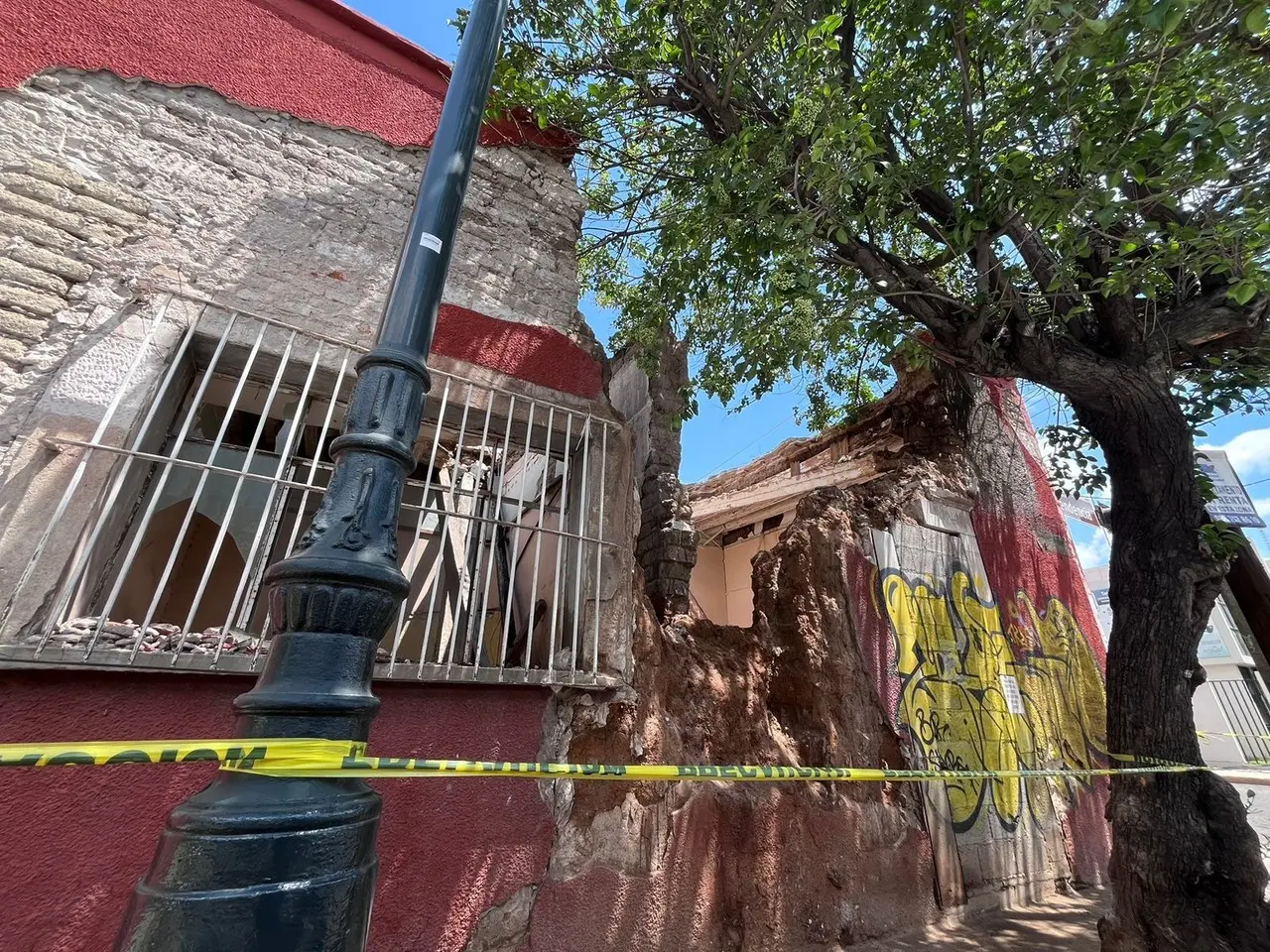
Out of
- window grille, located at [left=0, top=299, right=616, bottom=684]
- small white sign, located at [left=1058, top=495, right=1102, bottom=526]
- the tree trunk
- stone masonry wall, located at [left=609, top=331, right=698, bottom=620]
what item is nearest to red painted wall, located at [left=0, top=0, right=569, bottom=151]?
window grille, located at [left=0, top=299, right=616, bottom=684]

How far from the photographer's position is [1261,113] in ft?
8.91

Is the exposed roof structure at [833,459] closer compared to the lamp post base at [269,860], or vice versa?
the lamp post base at [269,860]

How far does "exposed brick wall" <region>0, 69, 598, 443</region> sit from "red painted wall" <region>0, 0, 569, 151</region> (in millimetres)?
110

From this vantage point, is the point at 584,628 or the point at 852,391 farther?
the point at 852,391

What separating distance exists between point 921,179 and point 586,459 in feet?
9.95

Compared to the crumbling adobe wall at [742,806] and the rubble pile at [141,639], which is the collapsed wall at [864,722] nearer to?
the crumbling adobe wall at [742,806]

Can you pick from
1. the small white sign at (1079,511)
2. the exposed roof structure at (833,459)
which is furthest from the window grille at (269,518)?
the small white sign at (1079,511)

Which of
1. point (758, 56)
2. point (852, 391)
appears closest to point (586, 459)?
point (758, 56)

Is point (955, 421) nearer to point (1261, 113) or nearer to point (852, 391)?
point (852, 391)

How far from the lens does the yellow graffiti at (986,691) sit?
207 inches

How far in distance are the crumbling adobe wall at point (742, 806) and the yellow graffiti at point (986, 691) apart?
0.65 m

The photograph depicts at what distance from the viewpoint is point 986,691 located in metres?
5.82

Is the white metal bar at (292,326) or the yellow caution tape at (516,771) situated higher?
the white metal bar at (292,326)

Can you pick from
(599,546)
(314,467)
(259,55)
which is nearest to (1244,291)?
(599,546)
